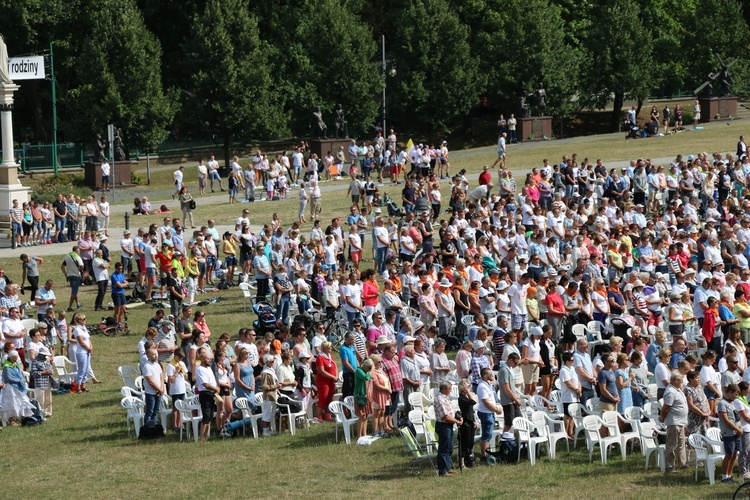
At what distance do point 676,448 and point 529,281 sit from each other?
6.59 m

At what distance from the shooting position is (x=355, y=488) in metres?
16.0

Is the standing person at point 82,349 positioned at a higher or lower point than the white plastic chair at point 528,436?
higher

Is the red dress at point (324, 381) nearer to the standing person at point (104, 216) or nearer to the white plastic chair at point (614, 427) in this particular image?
the white plastic chair at point (614, 427)

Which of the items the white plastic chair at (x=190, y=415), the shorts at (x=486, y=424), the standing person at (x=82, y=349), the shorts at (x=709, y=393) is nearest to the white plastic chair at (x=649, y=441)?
the shorts at (x=709, y=393)

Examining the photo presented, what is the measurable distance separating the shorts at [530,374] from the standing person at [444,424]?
300cm

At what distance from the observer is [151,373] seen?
728 inches

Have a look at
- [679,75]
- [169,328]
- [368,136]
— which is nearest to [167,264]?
[169,328]

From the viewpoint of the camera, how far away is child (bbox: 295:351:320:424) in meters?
19.0

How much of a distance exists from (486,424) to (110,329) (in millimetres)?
11511

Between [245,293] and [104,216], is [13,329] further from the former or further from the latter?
[104,216]

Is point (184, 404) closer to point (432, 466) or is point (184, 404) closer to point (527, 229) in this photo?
point (432, 466)

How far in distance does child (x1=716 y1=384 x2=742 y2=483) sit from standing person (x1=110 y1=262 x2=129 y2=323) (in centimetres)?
1416

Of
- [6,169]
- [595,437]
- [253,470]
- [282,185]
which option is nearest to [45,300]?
[253,470]

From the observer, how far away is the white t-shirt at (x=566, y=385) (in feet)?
57.7
